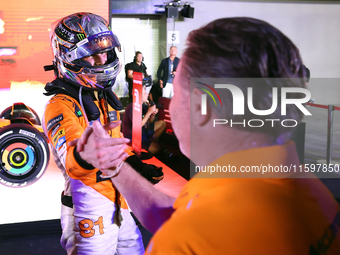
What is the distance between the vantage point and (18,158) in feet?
9.04

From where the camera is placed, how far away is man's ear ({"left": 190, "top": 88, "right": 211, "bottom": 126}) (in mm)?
641

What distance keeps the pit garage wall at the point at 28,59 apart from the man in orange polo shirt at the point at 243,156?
7.63 ft

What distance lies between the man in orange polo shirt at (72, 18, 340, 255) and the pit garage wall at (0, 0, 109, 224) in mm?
2324

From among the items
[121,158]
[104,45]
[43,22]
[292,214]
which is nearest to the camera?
[292,214]

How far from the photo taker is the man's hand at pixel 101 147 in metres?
0.88

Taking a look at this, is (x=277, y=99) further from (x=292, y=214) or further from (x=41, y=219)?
(x=41, y=219)

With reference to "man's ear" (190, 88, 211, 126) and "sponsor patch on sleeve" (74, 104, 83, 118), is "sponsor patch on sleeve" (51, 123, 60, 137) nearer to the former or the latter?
"sponsor patch on sleeve" (74, 104, 83, 118)

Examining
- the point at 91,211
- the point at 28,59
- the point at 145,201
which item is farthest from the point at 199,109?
the point at 28,59

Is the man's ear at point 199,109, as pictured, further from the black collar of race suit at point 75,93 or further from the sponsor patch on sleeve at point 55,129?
the black collar of race suit at point 75,93

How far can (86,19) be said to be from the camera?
1688 mm

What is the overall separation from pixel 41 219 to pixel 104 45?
6.41ft

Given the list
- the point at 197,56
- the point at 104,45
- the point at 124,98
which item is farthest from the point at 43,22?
the point at 124,98

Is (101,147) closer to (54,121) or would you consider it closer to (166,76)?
(54,121)

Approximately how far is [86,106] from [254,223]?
132 centimetres
